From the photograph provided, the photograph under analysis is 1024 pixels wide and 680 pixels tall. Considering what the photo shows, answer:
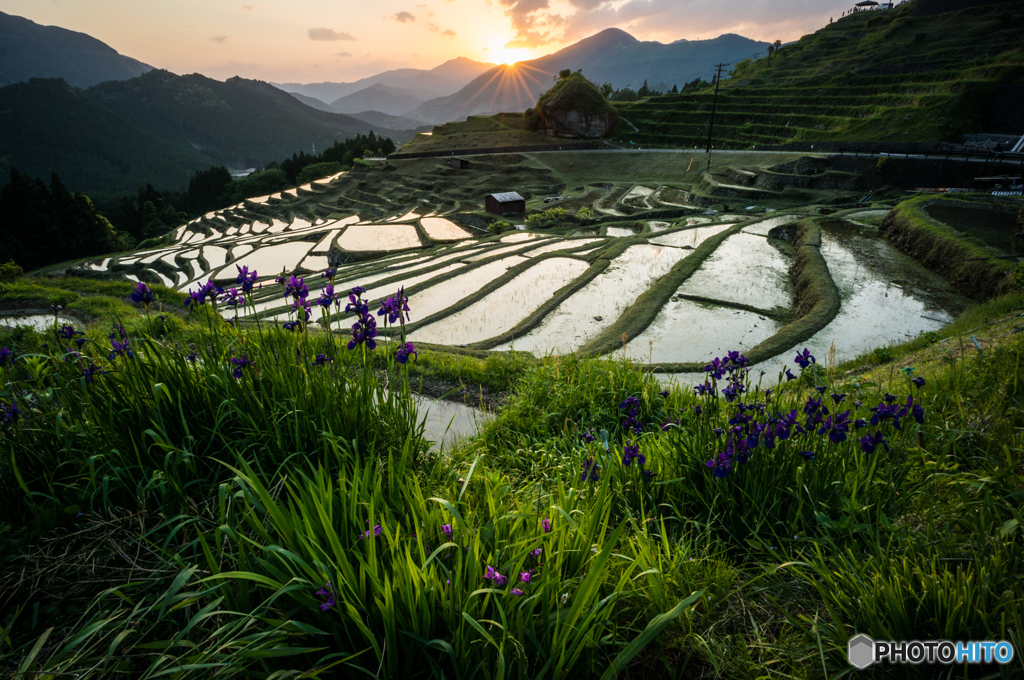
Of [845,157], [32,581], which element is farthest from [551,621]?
[845,157]

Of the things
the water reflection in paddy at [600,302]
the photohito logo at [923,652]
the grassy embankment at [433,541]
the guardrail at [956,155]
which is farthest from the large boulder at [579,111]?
the photohito logo at [923,652]

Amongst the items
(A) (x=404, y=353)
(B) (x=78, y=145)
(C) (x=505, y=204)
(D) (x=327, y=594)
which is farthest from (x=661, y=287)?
(B) (x=78, y=145)

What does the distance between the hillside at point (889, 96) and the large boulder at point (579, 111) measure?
428cm

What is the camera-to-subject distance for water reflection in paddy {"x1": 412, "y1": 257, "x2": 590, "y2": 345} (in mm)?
14016

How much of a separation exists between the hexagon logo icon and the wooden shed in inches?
1640

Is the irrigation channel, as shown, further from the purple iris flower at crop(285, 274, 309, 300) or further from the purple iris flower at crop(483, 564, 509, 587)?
the purple iris flower at crop(483, 564, 509, 587)

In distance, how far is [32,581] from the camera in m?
2.51

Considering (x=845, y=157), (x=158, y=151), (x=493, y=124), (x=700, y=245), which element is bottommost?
(x=700, y=245)

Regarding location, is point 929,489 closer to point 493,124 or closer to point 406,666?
point 406,666

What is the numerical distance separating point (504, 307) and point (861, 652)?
47.1 feet

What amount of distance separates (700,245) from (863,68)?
73.0 metres

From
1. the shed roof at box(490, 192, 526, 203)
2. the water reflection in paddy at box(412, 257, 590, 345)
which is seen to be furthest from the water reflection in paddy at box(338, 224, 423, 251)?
the water reflection in paddy at box(412, 257, 590, 345)

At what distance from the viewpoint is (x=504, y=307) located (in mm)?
16031

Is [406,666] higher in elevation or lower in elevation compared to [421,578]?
lower
